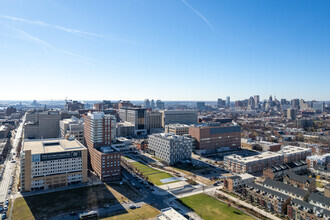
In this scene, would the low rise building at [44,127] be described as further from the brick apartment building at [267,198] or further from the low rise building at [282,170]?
the brick apartment building at [267,198]

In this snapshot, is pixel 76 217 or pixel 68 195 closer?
pixel 76 217

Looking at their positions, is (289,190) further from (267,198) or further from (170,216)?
(170,216)

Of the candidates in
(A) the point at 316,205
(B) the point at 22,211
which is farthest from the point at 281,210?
(B) the point at 22,211

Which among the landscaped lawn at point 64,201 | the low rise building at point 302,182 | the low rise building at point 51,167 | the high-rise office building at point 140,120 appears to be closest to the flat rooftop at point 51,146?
the low rise building at point 51,167

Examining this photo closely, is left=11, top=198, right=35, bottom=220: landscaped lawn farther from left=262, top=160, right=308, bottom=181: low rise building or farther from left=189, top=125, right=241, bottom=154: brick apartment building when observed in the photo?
left=189, top=125, right=241, bottom=154: brick apartment building

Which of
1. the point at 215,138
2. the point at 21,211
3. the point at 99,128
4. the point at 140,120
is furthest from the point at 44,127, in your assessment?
the point at 215,138

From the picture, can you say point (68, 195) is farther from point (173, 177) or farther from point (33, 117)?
point (33, 117)

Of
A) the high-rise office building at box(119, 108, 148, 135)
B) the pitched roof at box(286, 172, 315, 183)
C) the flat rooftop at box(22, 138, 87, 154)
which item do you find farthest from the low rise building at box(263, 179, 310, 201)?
the high-rise office building at box(119, 108, 148, 135)
